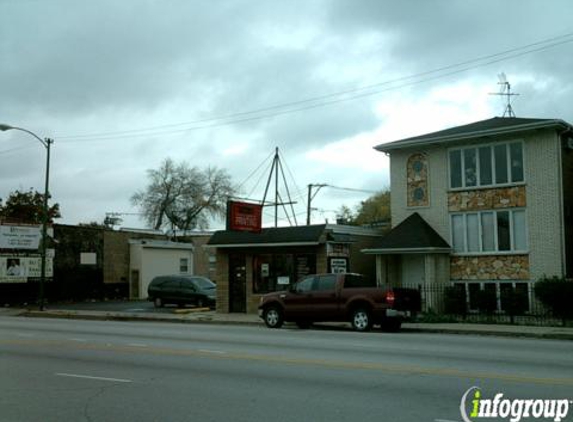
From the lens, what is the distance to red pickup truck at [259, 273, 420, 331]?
20453mm

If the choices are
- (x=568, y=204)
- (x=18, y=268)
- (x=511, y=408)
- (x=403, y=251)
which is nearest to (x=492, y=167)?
(x=568, y=204)

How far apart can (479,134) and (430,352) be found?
14135 millimetres

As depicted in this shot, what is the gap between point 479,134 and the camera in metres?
26.2

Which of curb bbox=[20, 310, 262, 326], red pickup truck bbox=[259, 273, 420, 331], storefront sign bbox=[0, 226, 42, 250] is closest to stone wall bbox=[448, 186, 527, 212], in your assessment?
red pickup truck bbox=[259, 273, 420, 331]

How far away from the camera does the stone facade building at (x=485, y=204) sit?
2528cm

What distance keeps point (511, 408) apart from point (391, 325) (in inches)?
510

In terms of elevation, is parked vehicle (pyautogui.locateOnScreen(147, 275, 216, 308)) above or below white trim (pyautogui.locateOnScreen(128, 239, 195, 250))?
below

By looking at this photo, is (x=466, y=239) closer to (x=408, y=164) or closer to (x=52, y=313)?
(x=408, y=164)

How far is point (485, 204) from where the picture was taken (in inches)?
1053

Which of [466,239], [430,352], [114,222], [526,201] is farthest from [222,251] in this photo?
[114,222]

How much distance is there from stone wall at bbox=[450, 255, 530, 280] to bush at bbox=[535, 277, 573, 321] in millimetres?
2737

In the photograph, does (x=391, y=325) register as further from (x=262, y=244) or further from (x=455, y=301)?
(x=262, y=244)

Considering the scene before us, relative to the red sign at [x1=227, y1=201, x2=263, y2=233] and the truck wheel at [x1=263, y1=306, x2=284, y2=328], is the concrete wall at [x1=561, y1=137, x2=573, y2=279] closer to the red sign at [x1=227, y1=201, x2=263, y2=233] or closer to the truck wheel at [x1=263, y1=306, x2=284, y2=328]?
the truck wheel at [x1=263, y1=306, x2=284, y2=328]

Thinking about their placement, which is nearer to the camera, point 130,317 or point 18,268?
point 130,317
